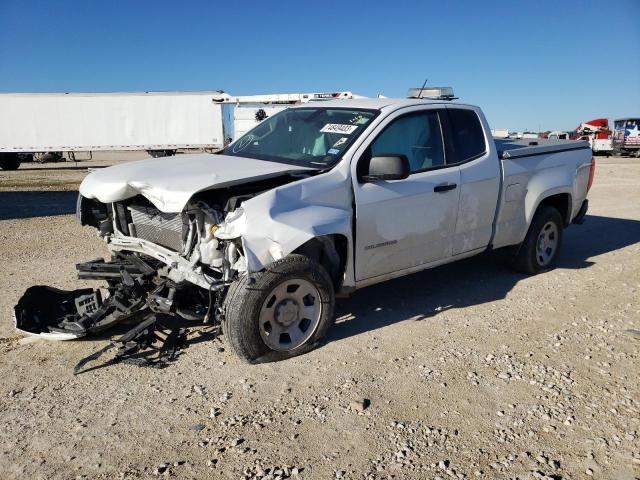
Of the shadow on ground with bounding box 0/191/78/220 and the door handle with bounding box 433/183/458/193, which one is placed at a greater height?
the door handle with bounding box 433/183/458/193

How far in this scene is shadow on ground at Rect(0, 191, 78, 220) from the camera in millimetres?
10375

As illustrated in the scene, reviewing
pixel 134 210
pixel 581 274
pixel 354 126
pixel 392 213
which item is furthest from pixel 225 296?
pixel 581 274

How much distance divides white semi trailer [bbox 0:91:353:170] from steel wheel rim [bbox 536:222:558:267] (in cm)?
1855

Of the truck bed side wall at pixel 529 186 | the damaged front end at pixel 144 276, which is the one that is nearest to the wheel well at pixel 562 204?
the truck bed side wall at pixel 529 186

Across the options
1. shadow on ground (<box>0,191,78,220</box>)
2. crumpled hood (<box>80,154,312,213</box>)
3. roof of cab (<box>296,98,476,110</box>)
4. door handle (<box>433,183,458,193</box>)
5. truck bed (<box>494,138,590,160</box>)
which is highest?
roof of cab (<box>296,98,476,110</box>)

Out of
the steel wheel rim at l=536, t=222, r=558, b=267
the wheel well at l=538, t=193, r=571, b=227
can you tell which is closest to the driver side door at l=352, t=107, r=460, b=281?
the steel wheel rim at l=536, t=222, r=558, b=267

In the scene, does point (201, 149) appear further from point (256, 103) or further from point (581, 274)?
point (581, 274)

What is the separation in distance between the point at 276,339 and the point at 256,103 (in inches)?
770

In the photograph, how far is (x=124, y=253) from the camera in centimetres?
454

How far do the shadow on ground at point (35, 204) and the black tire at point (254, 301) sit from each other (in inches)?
323

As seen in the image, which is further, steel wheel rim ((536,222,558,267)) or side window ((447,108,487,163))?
steel wheel rim ((536,222,558,267))

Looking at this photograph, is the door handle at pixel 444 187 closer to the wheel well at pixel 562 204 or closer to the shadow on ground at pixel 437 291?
the shadow on ground at pixel 437 291

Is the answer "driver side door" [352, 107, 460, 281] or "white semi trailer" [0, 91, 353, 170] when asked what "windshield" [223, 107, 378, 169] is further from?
"white semi trailer" [0, 91, 353, 170]

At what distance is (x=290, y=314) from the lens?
3.80 metres
